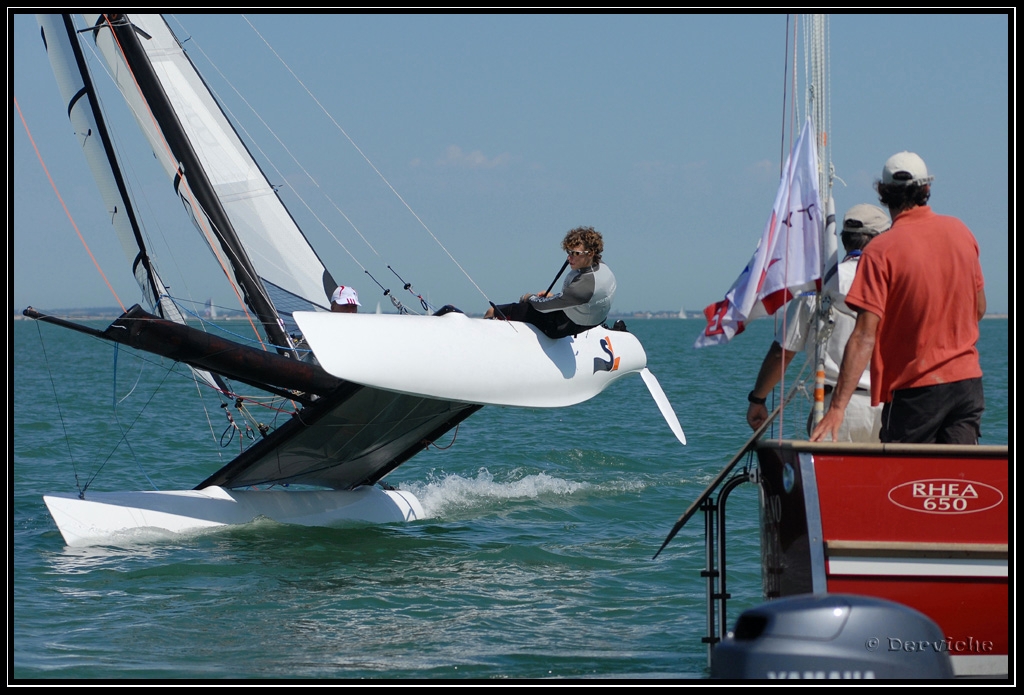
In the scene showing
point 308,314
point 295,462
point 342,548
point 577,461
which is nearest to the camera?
point 308,314

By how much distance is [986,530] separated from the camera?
3.75 meters

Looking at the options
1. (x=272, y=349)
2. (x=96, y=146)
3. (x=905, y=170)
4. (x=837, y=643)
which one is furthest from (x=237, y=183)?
(x=837, y=643)

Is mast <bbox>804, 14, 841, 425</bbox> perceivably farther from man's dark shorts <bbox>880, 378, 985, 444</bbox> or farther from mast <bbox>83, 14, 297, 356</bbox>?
mast <bbox>83, 14, 297, 356</bbox>

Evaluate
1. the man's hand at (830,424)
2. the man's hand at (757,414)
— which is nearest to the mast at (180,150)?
the man's hand at (757,414)

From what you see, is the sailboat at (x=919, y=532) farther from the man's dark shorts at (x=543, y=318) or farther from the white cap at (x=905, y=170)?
the man's dark shorts at (x=543, y=318)

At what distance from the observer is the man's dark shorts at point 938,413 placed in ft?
13.2

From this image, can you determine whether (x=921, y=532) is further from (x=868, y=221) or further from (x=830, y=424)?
(x=868, y=221)

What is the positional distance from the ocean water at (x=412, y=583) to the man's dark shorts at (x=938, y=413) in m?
0.50

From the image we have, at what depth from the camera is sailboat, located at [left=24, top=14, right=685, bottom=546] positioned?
7.13 meters

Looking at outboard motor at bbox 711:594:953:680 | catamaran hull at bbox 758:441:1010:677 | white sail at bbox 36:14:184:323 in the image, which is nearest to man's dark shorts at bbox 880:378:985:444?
catamaran hull at bbox 758:441:1010:677

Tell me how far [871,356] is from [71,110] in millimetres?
6990

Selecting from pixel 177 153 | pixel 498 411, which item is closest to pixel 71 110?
pixel 177 153

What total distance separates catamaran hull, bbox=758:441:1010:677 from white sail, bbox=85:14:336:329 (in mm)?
6005
